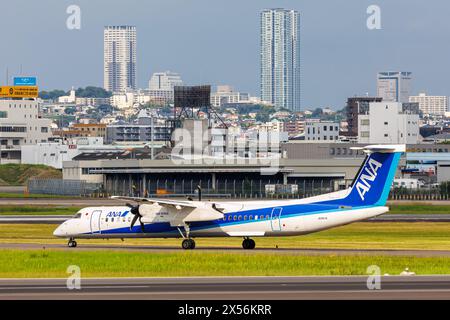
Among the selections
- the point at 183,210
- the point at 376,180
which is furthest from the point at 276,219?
the point at 376,180

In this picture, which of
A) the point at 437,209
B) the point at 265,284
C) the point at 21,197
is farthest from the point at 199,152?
the point at 265,284

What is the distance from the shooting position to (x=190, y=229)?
65438 millimetres

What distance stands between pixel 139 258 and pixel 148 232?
27.0 ft

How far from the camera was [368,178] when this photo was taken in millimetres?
61875

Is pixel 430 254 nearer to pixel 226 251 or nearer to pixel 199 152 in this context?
pixel 226 251

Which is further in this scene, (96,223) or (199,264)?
(96,223)

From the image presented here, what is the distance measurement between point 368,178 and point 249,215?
713 centimetres

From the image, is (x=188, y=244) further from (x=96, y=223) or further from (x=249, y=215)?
(x=96, y=223)

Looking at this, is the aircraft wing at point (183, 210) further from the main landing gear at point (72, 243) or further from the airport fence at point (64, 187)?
the airport fence at point (64, 187)

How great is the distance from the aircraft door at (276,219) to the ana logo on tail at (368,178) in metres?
4.63

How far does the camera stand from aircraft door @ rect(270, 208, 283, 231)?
63.0 meters

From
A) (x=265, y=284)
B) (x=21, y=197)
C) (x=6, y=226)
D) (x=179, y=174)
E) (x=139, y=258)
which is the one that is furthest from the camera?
(x=179, y=174)

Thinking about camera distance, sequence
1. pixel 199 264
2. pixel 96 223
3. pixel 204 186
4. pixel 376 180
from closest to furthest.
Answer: pixel 199 264 < pixel 376 180 < pixel 96 223 < pixel 204 186
